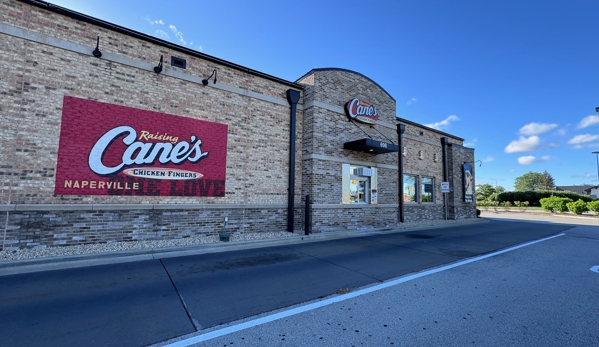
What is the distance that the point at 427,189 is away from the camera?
18422 mm

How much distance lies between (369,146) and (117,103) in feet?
30.9

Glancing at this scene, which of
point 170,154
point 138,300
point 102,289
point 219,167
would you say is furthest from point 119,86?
point 138,300

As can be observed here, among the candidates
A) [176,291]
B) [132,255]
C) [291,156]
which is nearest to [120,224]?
[132,255]

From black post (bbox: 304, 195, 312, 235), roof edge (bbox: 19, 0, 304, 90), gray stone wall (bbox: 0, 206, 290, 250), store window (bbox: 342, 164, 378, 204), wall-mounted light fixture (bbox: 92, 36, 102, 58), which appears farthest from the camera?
store window (bbox: 342, 164, 378, 204)

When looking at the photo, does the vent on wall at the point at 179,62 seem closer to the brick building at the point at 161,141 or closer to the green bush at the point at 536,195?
the brick building at the point at 161,141

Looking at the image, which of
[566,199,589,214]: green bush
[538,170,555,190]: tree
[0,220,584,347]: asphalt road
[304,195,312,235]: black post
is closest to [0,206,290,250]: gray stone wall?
[304,195,312,235]: black post

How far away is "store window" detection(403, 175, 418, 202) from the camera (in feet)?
55.0

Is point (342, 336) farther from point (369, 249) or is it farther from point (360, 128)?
point (360, 128)

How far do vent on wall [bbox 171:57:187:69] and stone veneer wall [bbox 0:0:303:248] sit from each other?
0.54 feet

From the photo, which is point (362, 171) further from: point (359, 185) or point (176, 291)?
point (176, 291)

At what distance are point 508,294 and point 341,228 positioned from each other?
23.5 feet

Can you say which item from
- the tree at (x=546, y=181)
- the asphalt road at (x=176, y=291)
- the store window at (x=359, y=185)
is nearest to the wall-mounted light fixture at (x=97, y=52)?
the asphalt road at (x=176, y=291)

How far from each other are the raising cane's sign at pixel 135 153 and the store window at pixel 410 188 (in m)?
11.9

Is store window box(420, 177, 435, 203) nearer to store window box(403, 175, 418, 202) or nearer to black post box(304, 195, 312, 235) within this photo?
store window box(403, 175, 418, 202)
